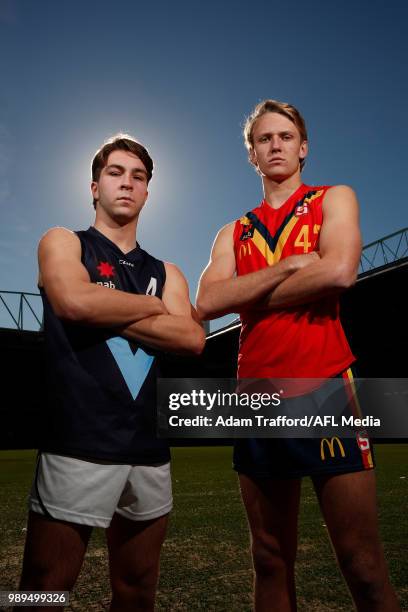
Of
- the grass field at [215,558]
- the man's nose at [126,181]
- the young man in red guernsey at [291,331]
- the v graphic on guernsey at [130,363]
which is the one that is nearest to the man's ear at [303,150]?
the young man in red guernsey at [291,331]

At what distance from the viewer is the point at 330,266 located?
6.28 feet

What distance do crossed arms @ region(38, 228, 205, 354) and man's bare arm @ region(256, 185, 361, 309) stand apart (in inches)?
13.1

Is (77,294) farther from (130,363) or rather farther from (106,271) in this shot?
(130,363)

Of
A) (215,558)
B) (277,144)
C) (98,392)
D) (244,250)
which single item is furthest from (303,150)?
(215,558)

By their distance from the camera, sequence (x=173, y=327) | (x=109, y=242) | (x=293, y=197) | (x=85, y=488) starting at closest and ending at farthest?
(x=85, y=488) → (x=173, y=327) → (x=109, y=242) → (x=293, y=197)

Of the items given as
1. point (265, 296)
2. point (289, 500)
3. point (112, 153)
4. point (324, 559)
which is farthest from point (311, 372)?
point (324, 559)

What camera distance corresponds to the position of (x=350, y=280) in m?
1.92

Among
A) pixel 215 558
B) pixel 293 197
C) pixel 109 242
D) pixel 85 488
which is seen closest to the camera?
pixel 85 488

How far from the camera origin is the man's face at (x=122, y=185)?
204 cm

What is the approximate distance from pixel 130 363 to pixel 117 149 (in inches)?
33.1

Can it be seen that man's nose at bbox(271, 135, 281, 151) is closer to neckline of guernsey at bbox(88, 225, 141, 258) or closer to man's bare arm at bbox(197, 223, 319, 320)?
man's bare arm at bbox(197, 223, 319, 320)

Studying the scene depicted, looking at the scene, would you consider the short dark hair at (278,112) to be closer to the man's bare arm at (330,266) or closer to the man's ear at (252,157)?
the man's ear at (252,157)

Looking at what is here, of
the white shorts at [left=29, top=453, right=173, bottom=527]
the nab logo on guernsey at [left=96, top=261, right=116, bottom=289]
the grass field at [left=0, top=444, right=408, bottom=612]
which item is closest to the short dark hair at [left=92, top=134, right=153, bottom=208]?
the nab logo on guernsey at [left=96, top=261, right=116, bottom=289]

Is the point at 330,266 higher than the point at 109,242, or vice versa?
the point at 109,242
